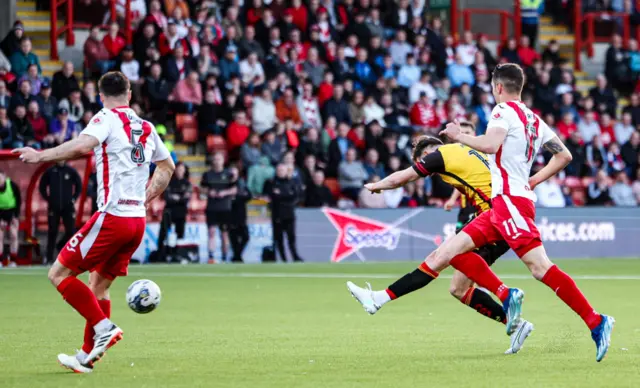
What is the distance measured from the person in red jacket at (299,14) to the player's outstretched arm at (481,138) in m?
18.6

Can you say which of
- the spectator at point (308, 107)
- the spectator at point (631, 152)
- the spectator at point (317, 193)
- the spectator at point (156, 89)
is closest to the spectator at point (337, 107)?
the spectator at point (308, 107)

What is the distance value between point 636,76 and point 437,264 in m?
23.4

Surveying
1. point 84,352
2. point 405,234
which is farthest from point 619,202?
point 84,352

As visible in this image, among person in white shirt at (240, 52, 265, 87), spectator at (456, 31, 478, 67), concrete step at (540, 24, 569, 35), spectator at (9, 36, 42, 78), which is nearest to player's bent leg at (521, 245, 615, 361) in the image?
spectator at (9, 36, 42, 78)

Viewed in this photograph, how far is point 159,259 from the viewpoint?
22844mm

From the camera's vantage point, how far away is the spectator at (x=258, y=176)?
24125mm

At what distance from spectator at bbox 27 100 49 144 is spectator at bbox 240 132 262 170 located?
3.82 metres

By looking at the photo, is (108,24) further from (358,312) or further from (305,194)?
(358,312)

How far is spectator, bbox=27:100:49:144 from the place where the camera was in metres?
22.5

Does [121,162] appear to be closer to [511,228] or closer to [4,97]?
[511,228]

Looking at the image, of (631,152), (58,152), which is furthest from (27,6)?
(58,152)

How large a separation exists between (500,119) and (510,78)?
400mm

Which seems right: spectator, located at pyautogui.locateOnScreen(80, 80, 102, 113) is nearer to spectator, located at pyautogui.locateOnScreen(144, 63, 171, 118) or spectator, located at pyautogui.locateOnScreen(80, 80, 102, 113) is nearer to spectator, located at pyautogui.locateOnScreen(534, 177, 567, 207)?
spectator, located at pyautogui.locateOnScreen(144, 63, 171, 118)

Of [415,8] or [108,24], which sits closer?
[108,24]
